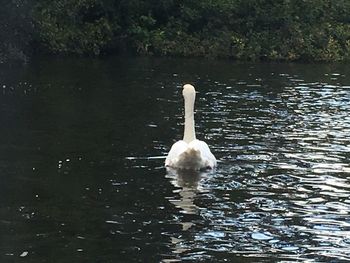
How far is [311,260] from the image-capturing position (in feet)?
31.1

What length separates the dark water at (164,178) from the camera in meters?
10.0

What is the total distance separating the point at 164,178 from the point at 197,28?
36042 mm

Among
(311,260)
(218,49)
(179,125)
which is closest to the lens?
(311,260)

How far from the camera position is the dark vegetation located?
141 ft

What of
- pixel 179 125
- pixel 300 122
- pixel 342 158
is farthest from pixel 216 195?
pixel 300 122

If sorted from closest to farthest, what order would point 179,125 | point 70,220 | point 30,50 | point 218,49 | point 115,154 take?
point 70,220
point 115,154
point 179,125
point 30,50
point 218,49

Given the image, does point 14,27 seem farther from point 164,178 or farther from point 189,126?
point 164,178

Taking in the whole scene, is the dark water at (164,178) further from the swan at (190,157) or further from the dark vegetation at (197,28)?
the dark vegetation at (197,28)

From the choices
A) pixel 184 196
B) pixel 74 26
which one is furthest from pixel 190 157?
pixel 74 26

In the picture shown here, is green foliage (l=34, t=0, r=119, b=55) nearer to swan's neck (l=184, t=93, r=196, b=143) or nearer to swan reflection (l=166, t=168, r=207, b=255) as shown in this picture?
swan's neck (l=184, t=93, r=196, b=143)

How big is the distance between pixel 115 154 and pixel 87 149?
2.49 feet

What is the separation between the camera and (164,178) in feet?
46.6

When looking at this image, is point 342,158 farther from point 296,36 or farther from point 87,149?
point 296,36

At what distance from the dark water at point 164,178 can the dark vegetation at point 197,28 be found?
15.3 metres
